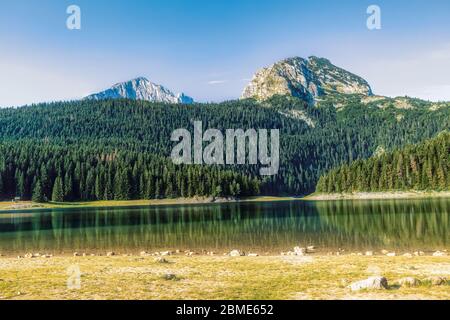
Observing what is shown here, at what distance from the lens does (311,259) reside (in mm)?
34312

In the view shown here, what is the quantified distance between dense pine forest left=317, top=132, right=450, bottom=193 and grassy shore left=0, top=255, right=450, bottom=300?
154 meters

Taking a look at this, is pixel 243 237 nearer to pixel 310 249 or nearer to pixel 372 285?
pixel 310 249

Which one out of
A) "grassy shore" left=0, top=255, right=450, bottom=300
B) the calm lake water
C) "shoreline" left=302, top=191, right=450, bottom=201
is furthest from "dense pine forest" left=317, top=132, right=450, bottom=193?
"grassy shore" left=0, top=255, right=450, bottom=300

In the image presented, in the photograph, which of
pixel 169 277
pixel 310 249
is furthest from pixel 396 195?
pixel 169 277

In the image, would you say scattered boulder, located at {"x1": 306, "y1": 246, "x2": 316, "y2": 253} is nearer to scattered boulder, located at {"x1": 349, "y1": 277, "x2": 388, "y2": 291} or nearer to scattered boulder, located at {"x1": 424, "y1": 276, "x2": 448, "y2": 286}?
scattered boulder, located at {"x1": 424, "y1": 276, "x2": 448, "y2": 286}

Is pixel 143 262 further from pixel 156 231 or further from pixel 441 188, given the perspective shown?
pixel 441 188

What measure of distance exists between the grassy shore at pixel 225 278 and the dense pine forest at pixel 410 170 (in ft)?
504

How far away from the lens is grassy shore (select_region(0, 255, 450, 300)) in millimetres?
20156

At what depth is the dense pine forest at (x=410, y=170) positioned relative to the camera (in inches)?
6658

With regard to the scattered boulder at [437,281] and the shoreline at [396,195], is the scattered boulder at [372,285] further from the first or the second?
the shoreline at [396,195]

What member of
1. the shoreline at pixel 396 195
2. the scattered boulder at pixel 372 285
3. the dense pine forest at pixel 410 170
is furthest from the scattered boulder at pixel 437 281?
the dense pine forest at pixel 410 170

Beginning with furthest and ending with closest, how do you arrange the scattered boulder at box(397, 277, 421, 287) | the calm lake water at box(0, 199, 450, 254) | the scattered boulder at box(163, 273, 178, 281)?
1. the calm lake water at box(0, 199, 450, 254)
2. the scattered boulder at box(163, 273, 178, 281)
3. the scattered boulder at box(397, 277, 421, 287)

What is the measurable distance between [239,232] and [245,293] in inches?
1647
